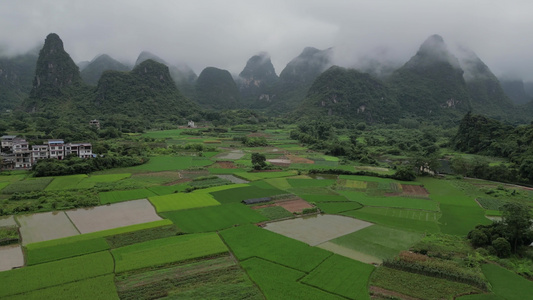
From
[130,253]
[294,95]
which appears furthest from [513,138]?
[294,95]

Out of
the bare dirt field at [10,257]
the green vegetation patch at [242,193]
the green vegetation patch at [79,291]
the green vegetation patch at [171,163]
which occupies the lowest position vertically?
the green vegetation patch at [171,163]

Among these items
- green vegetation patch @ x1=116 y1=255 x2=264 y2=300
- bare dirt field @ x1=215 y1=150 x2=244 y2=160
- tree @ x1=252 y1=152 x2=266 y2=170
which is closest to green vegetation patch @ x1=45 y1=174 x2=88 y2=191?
tree @ x1=252 y1=152 x2=266 y2=170

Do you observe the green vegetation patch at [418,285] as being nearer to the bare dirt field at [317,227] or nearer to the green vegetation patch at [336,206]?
the bare dirt field at [317,227]

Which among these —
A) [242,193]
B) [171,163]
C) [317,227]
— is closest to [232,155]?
[171,163]

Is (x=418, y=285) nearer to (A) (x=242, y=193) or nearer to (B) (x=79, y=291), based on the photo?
(B) (x=79, y=291)

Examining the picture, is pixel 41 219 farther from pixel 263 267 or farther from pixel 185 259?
pixel 263 267

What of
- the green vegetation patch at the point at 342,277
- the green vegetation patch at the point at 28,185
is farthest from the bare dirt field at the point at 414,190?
the green vegetation patch at the point at 28,185
